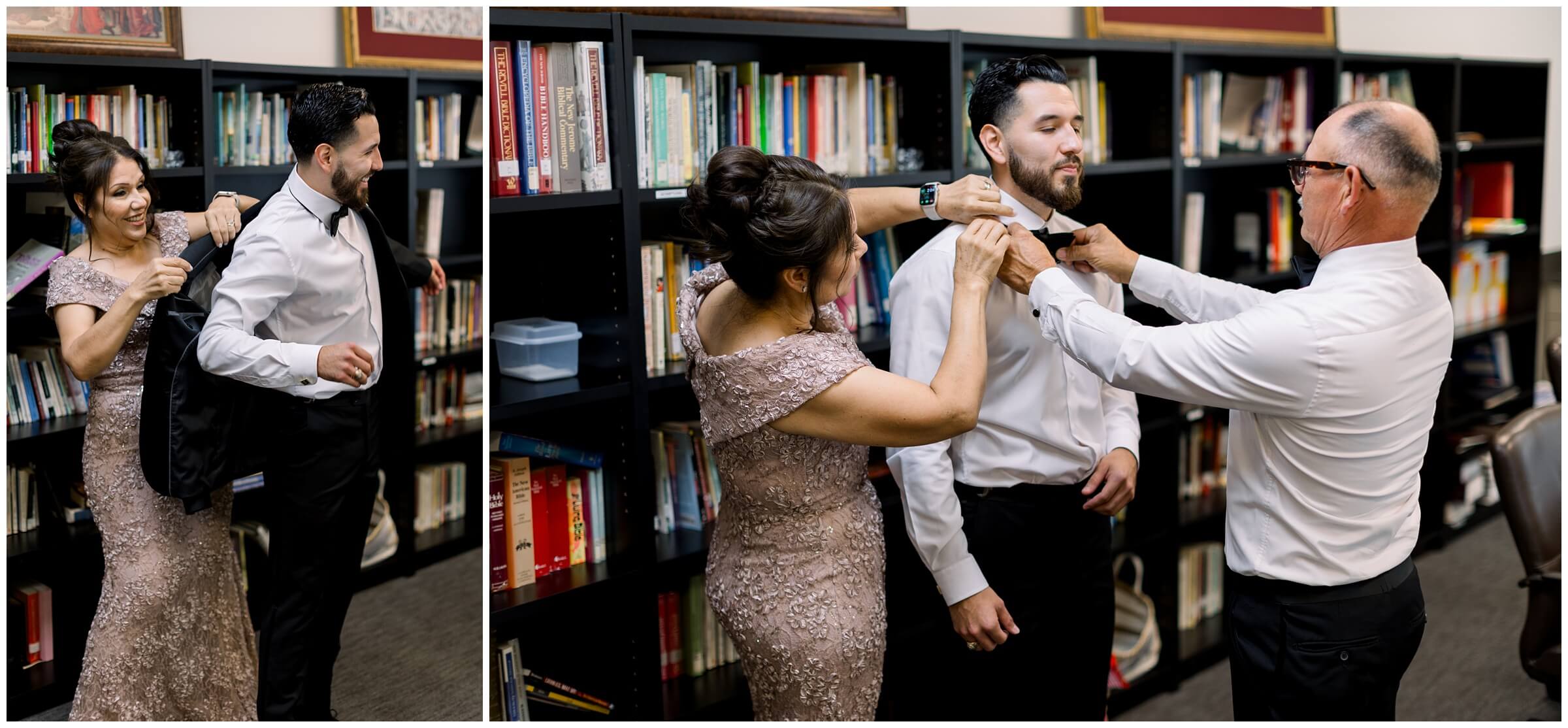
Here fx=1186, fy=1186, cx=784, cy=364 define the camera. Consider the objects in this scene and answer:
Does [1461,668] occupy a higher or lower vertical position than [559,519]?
lower

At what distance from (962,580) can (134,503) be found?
55.4 inches

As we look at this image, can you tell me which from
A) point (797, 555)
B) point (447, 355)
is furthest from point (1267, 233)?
point (447, 355)

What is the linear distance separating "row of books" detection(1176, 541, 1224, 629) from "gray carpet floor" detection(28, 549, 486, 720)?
256 centimetres

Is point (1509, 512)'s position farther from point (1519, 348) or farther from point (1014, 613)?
point (1519, 348)

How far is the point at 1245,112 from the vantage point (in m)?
4.09

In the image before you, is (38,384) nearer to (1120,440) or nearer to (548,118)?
(548,118)

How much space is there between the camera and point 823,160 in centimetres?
283

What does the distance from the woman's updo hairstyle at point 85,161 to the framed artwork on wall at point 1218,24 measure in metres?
2.86

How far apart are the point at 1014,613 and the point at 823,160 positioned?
114 centimetres

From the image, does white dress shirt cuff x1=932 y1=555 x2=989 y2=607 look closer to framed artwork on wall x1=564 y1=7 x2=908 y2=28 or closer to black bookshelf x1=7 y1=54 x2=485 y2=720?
black bookshelf x1=7 y1=54 x2=485 y2=720

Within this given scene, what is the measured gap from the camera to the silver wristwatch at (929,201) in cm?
227

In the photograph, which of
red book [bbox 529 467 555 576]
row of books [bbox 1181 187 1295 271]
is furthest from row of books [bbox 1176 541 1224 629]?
red book [bbox 529 467 555 576]

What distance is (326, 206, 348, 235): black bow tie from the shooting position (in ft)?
6.12

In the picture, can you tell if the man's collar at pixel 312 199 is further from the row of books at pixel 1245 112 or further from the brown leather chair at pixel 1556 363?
the brown leather chair at pixel 1556 363
